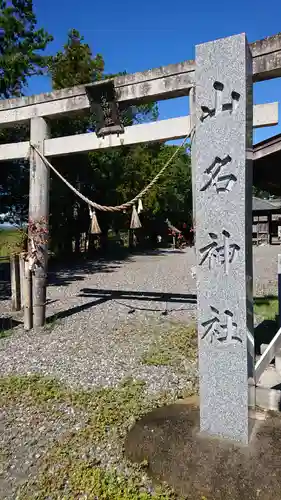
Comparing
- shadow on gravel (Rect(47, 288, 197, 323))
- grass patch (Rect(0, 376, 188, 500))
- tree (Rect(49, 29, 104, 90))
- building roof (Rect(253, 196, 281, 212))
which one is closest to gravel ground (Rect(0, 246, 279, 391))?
shadow on gravel (Rect(47, 288, 197, 323))

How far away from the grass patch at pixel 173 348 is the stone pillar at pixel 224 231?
5.53 ft

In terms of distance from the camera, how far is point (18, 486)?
8.44 ft

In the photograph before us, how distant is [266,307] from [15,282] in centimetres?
499

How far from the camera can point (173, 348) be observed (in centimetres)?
509

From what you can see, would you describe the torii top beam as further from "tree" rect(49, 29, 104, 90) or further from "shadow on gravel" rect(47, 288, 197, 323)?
"tree" rect(49, 29, 104, 90)

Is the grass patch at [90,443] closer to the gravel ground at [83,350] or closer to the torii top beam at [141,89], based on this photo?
the gravel ground at [83,350]

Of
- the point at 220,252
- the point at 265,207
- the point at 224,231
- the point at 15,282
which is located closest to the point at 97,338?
the point at 15,282

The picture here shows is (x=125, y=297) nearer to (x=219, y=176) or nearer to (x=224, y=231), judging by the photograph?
(x=224, y=231)

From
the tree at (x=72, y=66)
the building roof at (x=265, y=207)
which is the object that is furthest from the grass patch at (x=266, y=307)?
the building roof at (x=265, y=207)

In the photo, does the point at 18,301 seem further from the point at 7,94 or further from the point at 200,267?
the point at 7,94

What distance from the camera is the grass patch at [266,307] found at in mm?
6535

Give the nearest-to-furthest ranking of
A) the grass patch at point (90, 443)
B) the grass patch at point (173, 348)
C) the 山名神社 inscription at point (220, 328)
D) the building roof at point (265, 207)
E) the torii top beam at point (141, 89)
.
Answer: the grass patch at point (90, 443), the 山名神社 inscription at point (220, 328), the torii top beam at point (141, 89), the grass patch at point (173, 348), the building roof at point (265, 207)

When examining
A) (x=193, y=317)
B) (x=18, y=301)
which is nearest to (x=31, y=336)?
(x=18, y=301)

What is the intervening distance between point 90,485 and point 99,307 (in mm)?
5257
